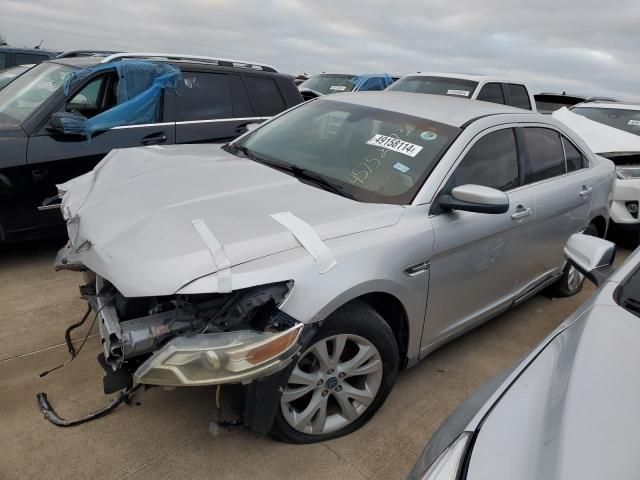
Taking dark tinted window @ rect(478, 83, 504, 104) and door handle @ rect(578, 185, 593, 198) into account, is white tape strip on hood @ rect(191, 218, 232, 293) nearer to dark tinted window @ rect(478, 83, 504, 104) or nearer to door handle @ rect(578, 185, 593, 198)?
door handle @ rect(578, 185, 593, 198)

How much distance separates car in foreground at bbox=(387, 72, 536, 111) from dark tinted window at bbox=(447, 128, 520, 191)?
5053mm

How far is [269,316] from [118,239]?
756 mm

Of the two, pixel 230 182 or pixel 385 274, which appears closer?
pixel 385 274

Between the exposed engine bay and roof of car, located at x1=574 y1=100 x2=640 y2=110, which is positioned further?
roof of car, located at x1=574 y1=100 x2=640 y2=110

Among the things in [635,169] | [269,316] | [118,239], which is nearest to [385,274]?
[269,316]

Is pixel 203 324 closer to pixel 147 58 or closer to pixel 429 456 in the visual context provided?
pixel 429 456

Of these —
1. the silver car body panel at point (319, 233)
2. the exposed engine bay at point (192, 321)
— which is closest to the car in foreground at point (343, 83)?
the silver car body panel at point (319, 233)

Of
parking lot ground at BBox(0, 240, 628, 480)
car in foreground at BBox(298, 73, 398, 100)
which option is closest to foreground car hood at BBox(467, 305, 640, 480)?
parking lot ground at BBox(0, 240, 628, 480)

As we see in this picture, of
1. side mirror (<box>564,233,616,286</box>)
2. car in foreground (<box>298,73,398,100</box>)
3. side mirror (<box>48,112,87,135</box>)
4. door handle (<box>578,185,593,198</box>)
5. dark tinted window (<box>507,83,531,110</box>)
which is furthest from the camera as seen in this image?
car in foreground (<box>298,73,398,100</box>)

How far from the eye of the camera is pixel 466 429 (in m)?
1.62

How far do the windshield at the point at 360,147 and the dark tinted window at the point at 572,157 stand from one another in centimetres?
147

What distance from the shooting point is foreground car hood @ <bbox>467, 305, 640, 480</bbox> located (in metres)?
1.36

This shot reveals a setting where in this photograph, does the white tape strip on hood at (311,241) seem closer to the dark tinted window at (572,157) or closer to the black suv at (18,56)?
the dark tinted window at (572,157)

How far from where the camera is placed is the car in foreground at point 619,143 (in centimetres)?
595
